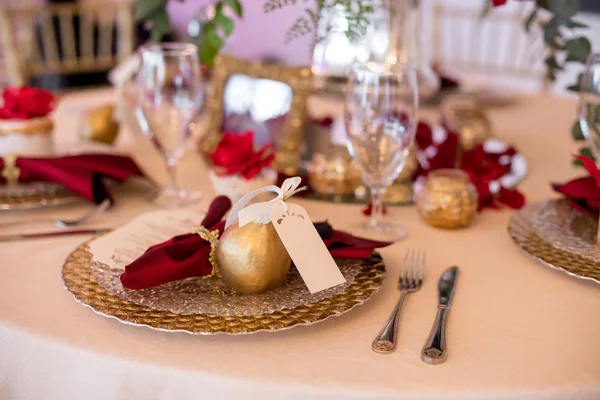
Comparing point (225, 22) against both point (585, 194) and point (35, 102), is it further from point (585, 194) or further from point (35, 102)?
point (585, 194)

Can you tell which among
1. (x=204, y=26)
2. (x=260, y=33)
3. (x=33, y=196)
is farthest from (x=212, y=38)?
(x=260, y=33)

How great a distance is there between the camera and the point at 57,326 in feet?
2.47

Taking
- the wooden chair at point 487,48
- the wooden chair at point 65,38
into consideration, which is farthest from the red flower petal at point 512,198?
the wooden chair at point 487,48

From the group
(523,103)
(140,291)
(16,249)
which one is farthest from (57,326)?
(523,103)

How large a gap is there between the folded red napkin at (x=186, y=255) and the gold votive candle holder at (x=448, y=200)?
211 millimetres

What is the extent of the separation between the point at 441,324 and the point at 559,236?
298 millimetres

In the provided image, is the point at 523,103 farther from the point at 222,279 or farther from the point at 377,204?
the point at 222,279

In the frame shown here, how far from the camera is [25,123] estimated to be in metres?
1.20

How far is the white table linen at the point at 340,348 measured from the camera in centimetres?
64

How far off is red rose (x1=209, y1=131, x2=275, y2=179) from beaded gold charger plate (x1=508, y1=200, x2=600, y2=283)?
0.39 metres

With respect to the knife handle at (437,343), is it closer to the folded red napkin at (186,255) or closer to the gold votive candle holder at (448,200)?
the folded red napkin at (186,255)

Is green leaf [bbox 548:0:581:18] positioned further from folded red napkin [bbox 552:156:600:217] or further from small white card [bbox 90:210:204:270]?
small white card [bbox 90:210:204:270]

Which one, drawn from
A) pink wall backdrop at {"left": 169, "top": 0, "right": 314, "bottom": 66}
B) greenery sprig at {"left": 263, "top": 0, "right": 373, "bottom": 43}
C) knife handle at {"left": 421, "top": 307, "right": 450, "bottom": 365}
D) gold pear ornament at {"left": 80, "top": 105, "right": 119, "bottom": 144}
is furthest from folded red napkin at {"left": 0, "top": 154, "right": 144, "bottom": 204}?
pink wall backdrop at {"left": 169, "top": 0, "right": 314, "bottom": 66}

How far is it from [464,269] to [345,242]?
182 mm
